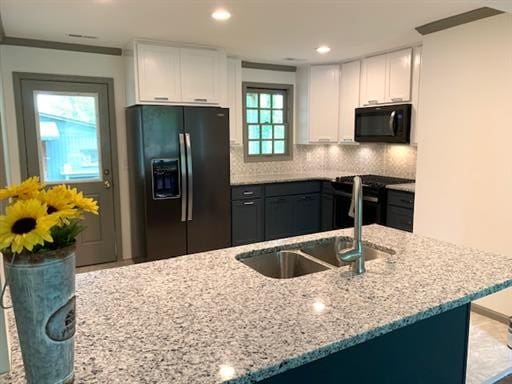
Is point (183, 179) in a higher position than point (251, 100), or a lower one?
lower

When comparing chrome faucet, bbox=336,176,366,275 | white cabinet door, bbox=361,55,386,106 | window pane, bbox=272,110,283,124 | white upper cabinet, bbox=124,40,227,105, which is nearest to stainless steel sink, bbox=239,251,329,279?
chrome faucet, bbox=336,176,366,275

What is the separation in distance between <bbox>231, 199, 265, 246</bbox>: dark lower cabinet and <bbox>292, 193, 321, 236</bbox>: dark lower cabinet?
48 cm

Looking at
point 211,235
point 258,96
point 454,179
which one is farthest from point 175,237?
point 454,179

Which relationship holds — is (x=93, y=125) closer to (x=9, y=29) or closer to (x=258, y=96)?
(x=9, y=29)

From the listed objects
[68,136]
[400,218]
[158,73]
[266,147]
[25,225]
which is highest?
[158,73]

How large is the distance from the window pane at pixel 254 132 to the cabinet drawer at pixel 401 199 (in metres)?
1.98

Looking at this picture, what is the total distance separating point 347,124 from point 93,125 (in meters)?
3.03

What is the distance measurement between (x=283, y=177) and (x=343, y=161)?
1.03 m

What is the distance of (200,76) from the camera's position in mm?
4059

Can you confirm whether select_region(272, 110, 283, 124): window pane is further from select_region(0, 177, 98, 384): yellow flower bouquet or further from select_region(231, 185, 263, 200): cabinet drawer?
select_region(0, 177, 98, 384): yellow flower bouquet

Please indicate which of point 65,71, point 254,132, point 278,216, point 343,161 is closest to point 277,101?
point 254,132

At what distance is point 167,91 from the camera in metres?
3.89

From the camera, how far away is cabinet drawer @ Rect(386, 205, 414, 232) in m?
3.87

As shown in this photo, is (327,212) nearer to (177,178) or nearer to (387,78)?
(387,78)
